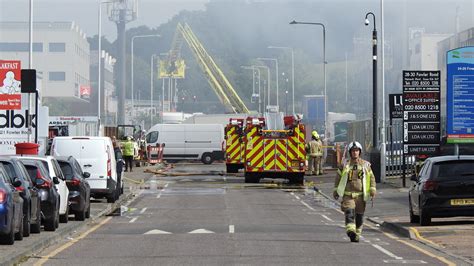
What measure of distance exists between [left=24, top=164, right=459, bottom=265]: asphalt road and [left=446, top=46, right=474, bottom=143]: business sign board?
4.25 metres

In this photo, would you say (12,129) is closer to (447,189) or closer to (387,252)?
(447,189)

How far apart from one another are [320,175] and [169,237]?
3377cm

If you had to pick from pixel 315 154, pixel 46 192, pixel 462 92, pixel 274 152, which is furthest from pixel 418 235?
pixel 315 154

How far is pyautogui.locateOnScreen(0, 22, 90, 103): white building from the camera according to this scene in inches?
5866

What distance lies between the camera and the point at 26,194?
22188 millimetres

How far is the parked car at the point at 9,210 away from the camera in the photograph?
790 inches

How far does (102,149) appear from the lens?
36.2 m

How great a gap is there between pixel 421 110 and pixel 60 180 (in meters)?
17.7

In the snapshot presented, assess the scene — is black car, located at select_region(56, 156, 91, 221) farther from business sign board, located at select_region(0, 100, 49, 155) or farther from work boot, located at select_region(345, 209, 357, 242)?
work boot, located at select_region(345, 209, 357, 242)

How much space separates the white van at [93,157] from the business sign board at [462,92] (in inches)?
376

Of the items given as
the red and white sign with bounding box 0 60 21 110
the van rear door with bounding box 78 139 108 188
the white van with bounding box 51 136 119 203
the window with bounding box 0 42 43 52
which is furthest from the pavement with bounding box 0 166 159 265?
the window with bounding box 0 42 43 52

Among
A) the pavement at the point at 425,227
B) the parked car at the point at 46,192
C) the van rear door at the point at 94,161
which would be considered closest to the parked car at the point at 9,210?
the parked car at the point at 46,192

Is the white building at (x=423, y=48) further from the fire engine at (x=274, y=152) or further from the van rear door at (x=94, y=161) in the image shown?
the van rear door at (x=94, y=161)

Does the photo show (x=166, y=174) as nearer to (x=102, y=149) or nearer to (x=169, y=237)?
(x=102, y=149)
